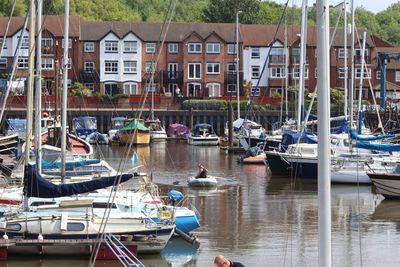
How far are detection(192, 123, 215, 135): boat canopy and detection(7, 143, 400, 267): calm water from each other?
38.0 metres

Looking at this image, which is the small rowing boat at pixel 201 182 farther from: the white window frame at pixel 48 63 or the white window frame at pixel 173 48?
the white window frame at pixel 173 48

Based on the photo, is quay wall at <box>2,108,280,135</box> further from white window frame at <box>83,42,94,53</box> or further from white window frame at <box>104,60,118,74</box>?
white window frame at <box>83,42,94,53</box>

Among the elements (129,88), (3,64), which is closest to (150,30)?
(129,88)

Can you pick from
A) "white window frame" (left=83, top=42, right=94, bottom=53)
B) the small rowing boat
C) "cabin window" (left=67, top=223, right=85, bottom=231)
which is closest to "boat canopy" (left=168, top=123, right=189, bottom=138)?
"white window frame" (left=83, top=42, right=94, bottom=53)

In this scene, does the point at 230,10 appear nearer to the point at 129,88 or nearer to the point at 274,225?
the point at 129,88

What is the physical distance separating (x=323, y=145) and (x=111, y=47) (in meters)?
110

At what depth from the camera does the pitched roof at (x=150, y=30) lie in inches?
4860

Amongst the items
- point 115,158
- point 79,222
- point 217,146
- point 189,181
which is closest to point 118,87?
point 217,146

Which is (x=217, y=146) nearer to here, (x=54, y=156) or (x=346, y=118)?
(x=346, y=118)

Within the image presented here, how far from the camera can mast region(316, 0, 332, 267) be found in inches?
545

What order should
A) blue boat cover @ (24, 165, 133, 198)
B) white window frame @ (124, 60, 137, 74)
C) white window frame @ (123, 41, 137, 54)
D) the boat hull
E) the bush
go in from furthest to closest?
white window frame @ (123, 41, 137, 54), white window frame @ (124, 60, 137, 74), the bush, the boat hull, blue boat cover @ (24, 165, 133, 198)

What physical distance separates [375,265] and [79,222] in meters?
9.19

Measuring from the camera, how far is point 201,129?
103 meters

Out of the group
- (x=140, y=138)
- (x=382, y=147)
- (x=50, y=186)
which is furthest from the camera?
(x=140, y=138)
